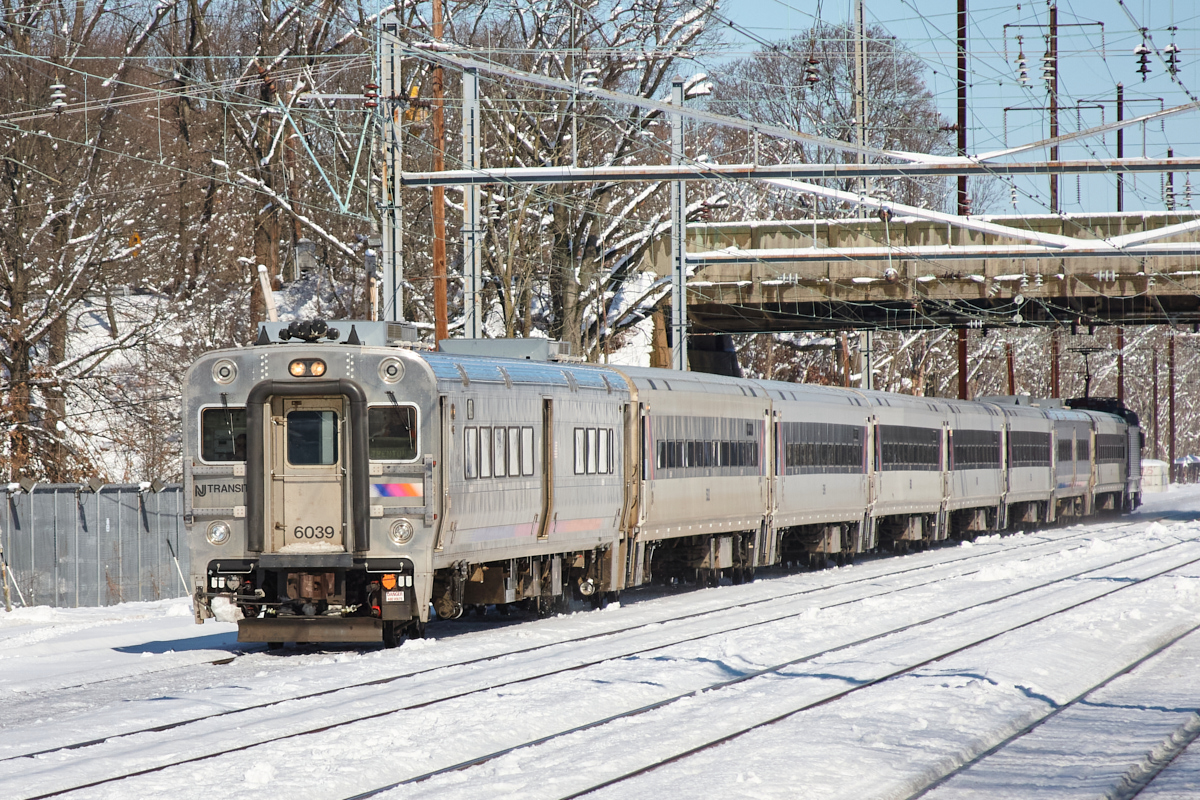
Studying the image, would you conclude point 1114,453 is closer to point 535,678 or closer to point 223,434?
point 223,434

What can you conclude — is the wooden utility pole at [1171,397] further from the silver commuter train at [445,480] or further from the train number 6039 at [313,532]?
the train number 6039 at [313,532]

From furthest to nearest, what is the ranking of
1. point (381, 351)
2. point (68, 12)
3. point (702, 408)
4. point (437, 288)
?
point (68, 12)
point (437, 288)
point (702, 408)
point (381, 351)

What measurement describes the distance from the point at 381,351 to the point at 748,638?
14.9 ft

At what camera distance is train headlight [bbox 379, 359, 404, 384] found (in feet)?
48.5

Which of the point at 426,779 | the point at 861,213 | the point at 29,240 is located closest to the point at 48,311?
the point at 29,240

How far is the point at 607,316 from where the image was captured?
43531mm

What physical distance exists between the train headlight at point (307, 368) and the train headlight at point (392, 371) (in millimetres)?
548

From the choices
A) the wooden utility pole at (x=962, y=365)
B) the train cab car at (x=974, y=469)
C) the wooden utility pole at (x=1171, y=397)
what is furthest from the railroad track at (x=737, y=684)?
the wooden utility pole at (x=1171, y=397)

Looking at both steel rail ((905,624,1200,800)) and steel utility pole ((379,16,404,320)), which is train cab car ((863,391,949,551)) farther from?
steel rail ((905,624,1200,800))

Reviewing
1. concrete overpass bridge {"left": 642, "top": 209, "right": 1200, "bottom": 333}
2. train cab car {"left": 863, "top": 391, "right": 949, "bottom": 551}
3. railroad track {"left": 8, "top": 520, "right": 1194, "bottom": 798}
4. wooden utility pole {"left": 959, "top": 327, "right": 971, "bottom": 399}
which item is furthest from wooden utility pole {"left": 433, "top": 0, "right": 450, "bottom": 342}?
wooden utility pole {"left": 959, "top": 327, "right": 971, "bottom": 399}

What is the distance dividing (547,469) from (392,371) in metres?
3.31

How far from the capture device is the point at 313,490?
14977 mm

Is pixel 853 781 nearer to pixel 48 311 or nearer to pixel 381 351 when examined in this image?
pixel 381 351

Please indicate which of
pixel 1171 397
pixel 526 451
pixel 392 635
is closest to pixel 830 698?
pixel 392 635
